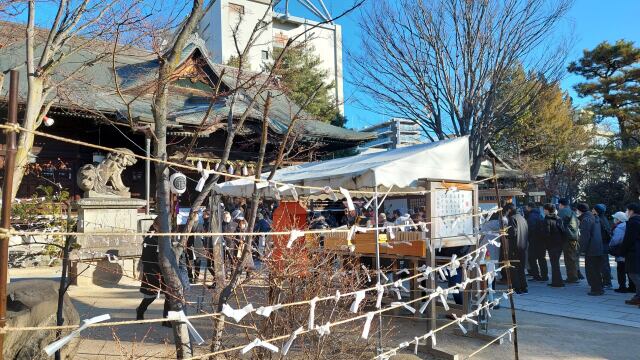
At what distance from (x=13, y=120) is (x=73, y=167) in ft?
43.6

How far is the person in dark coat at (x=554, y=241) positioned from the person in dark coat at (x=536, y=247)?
0.11m

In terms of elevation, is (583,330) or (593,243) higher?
(593,243)

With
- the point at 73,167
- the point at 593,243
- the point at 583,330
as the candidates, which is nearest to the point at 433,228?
the point at 583,330

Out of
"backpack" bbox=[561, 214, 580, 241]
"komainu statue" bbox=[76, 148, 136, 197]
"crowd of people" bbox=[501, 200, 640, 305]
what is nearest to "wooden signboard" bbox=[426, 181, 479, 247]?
"crowd of people" bbox=[501, 200, 640, 305]

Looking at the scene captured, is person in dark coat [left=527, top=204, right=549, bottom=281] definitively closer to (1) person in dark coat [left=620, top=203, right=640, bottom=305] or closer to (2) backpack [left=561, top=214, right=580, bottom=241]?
(2) backpack [left=561, top=214, right=580, bottom=241]

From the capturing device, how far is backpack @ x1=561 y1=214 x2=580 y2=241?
9.24m

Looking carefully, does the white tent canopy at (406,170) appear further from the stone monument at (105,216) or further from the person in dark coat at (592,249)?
the stone monument at (105,216)

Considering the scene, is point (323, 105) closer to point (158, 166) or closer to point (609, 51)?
point (609, 51)

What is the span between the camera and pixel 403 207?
1788cm

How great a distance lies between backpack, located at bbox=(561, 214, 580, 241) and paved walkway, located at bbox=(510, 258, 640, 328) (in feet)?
3.09

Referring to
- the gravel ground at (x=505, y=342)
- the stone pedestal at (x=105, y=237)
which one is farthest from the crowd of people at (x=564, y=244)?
the stone pedestal at (x=105, y=237)

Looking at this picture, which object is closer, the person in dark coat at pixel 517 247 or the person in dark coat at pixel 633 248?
the person in dark coat at pixel 633 248

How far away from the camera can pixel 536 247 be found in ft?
31.4

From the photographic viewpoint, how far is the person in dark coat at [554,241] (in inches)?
355
